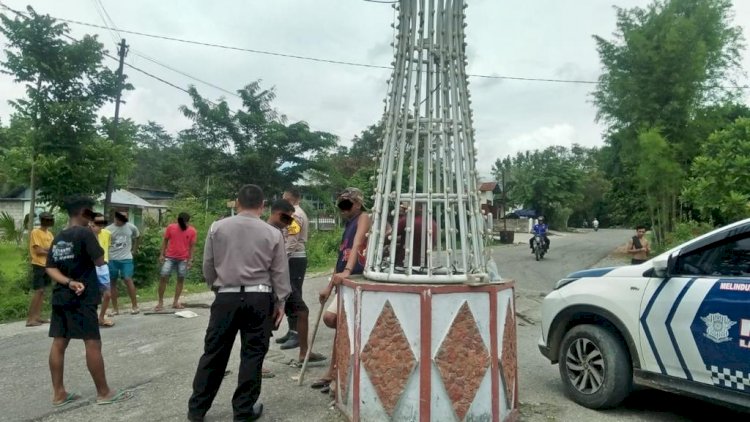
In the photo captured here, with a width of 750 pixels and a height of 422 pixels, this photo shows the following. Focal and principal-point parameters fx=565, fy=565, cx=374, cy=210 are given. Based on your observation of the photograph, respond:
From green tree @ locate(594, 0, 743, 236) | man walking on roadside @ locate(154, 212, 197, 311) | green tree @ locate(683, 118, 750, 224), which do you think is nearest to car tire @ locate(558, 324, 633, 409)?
man walking on roadside @ locate(154, 212, 197, 311)

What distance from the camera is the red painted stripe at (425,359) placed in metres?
3.74

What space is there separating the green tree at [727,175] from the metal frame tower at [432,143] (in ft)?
30.3

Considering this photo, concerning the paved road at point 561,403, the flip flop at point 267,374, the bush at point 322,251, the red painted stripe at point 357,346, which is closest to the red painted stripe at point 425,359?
the red painted stripe at point 357,346

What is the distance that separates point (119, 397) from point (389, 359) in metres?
2.54

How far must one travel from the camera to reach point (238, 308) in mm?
4102

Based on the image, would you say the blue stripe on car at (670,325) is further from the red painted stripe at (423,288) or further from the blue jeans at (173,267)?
the blue jeans at (173,267)

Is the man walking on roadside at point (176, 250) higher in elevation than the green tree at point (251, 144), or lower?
lower

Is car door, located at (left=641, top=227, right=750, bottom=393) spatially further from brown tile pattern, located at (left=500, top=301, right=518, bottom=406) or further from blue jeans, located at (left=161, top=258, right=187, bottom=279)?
blue jeans, located at (left=161, top=258, right=187, bottom=279)

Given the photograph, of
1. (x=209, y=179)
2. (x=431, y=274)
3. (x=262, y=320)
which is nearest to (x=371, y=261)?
(x=431, y=274)

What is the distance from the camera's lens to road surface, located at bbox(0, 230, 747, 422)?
445cm

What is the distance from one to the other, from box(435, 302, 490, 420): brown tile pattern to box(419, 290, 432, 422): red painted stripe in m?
0.08

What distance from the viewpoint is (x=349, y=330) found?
13.4ft

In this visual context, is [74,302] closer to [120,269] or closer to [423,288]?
[423,288]

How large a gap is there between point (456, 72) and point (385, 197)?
1094 millimetres
